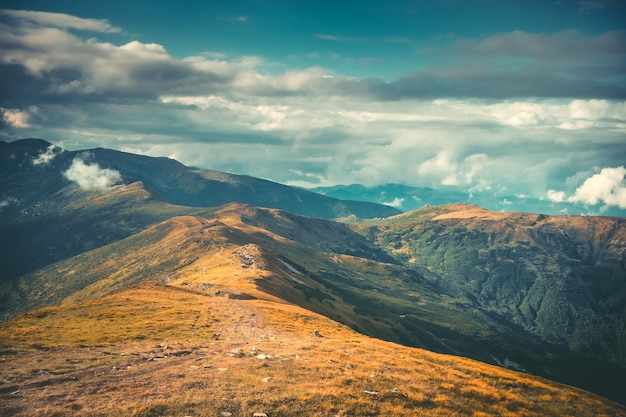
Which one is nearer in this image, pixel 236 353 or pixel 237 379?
pixel 237 379

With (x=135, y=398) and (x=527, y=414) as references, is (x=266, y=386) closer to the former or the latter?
(x=135, y=398)

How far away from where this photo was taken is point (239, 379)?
34.7 m

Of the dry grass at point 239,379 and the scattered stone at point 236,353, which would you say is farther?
the scattered stone at point 236,353

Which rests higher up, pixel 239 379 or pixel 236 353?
pixel 239 379

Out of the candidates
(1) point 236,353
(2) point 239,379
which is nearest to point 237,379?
(2) point 239,379

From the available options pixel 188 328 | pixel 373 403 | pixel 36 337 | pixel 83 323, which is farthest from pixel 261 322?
pixel 373 403

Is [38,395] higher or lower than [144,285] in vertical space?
higher

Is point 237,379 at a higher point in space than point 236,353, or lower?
higher

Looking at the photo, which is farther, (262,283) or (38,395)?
(262,283)

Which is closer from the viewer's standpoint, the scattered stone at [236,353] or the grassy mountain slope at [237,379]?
the grassy mountain slope at [237,379]

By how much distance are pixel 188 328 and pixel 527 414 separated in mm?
47324

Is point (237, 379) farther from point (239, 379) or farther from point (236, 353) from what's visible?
point (236, 353)

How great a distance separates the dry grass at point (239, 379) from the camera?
29.4m

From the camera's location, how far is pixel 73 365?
38.5 metres
